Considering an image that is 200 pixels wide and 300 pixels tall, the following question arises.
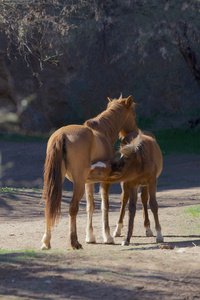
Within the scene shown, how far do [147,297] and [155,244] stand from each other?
2795mm

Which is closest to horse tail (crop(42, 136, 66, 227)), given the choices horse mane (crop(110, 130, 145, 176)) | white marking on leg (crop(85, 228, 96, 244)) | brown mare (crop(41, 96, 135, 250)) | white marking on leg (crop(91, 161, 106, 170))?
brown mare (crop(41, 96, 135, 250))

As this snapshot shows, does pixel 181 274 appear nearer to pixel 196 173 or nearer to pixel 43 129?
pixel 196 173

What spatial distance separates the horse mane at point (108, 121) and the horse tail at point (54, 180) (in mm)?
1196

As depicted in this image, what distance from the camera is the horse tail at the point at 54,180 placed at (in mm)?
5914

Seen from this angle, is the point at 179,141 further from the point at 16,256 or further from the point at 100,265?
the point at 100,265

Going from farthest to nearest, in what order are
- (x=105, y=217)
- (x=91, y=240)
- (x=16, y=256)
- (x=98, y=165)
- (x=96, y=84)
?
(x=96, y=84)
(x=105, y=217)
(x=91, y=240)
(x=98, y=165)
(x=16, y=256)

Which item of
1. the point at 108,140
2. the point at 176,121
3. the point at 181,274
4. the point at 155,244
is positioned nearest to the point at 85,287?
the point at 181,274

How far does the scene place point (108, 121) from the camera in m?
7.41

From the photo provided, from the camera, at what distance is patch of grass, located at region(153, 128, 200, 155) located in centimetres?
2023

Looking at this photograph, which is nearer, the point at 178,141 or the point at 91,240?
the point at 91,240

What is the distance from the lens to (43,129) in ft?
76.3

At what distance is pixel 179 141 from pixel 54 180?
15.7m

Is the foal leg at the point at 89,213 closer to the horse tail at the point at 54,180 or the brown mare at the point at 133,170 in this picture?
the brown mare at the point at 133,170

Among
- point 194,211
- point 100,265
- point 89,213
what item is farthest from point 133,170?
point 194,211
